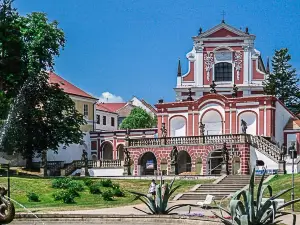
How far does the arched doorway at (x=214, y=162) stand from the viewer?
171 feet

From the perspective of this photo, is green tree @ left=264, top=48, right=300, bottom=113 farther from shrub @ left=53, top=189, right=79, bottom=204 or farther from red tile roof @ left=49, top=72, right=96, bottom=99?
shrub @ left=53, top=189, right=79, bottom=204

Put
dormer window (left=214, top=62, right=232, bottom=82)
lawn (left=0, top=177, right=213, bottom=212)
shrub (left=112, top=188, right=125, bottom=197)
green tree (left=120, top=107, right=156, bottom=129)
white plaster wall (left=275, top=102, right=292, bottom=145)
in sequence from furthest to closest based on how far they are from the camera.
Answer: green tree (left=120, top=107, right=156, bottom=129) → dormer window (left=214, top=62, right=232, bottom=82) → white plaster wall (left=275, top=102, right=292, bottom=145) → shrub (left=112, top=188, right=125, bottom=197) → lawn (left=0, top=177, right=213, bottom=212)

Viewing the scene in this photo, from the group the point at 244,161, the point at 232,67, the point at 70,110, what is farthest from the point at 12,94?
the point at 232,67

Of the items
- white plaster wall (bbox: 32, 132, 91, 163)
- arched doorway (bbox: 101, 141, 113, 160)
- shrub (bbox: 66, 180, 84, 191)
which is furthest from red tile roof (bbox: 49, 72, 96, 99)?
shrub (bbox: 66, 180, 84, 191)

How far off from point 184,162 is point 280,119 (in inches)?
381

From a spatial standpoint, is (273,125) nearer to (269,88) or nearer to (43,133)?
(269,88)

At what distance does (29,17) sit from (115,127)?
1542 inches

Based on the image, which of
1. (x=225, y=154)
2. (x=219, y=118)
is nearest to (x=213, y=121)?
(x=219, y=118)

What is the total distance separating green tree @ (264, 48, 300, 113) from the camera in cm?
7188

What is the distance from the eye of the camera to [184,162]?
181 feet

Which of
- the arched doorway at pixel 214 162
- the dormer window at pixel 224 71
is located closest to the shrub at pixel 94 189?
the arched doorway at pixel 214 162

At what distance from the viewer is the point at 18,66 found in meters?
49.7

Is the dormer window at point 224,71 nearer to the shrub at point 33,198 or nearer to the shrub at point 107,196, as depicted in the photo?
the shrub at point 107,196

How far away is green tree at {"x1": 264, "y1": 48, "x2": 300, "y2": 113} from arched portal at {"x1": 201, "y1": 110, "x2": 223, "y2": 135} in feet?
45.3
